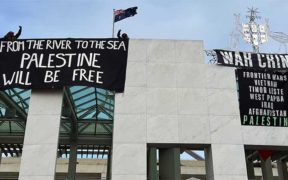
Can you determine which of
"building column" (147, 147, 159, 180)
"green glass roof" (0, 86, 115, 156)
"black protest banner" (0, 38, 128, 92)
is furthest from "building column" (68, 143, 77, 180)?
"black protest banner" (0, 38, 128, 92)

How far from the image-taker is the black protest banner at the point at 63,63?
17.6m

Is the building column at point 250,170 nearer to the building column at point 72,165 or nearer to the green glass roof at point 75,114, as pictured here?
the green glass roof at point 75,114

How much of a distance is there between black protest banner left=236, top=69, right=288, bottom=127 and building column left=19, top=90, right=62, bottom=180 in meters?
8.79

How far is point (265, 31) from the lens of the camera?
22.2 m

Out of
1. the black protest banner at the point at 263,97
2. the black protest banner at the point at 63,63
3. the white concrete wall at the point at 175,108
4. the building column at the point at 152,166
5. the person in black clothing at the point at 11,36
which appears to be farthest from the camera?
the building column at the point at 152,166

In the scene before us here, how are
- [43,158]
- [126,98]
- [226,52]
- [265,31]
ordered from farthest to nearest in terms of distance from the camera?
1. [265,31]
2. [226,52]
3. [126,98]
4. [43,158]

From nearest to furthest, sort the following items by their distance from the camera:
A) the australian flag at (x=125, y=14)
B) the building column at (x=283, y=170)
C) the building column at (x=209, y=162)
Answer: the building column at (x=209, y=162) → the australian flag at (x=125, y=14) → the building column at (x=283, y=170)

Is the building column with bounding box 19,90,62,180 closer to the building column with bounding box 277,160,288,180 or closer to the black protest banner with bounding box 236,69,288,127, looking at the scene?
the black protest banner with bounding box 236,69,288,127

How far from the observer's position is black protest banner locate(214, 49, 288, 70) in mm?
18719

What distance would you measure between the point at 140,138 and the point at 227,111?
4.35 metres

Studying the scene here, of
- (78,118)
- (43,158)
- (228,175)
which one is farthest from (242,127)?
(78,118)

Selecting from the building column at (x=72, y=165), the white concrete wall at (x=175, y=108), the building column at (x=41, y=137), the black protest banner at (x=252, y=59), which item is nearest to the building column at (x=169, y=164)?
the white concrete wall at (x=175, y=108)

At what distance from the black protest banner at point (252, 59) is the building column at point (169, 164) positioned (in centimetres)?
627

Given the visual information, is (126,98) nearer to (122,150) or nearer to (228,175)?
(122,150)
